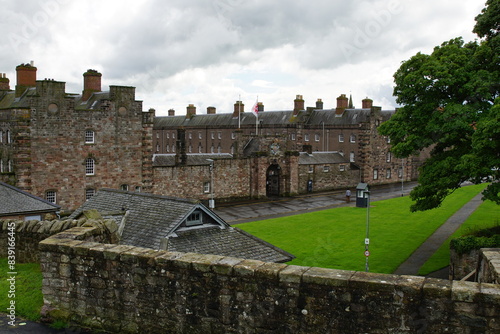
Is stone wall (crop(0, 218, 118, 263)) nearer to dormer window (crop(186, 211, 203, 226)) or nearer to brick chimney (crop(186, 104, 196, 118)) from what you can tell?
dormer window (crop(186, 211, 203, 226))

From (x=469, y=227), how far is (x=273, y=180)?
29.8m

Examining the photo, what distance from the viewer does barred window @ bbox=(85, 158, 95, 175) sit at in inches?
1528

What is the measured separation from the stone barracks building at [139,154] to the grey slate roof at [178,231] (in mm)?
19010

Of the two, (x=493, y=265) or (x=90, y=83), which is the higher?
(x=90, y=83)

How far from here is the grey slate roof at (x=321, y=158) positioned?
188ft

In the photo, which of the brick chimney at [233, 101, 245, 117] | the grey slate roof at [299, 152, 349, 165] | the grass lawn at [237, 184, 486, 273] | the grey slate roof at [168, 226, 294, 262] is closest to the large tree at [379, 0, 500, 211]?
the grass lawn at [237, 184, 486, 273]

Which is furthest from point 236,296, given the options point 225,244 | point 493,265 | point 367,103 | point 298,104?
point 298,104

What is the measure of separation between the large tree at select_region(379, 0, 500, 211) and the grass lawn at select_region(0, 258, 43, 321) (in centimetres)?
1609

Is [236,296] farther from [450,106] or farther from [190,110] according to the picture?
[190,110]

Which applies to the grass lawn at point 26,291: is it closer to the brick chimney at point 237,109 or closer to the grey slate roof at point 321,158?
the grey slate roof at point 321,158

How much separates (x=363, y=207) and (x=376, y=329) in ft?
125

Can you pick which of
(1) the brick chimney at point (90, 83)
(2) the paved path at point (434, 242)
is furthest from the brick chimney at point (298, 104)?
(1) the brick chimney at point (90, 83)

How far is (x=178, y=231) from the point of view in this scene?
17875mm

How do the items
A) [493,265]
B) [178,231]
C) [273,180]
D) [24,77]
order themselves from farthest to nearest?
[273,180] → [24,77] → [178,231] → [493,265]
